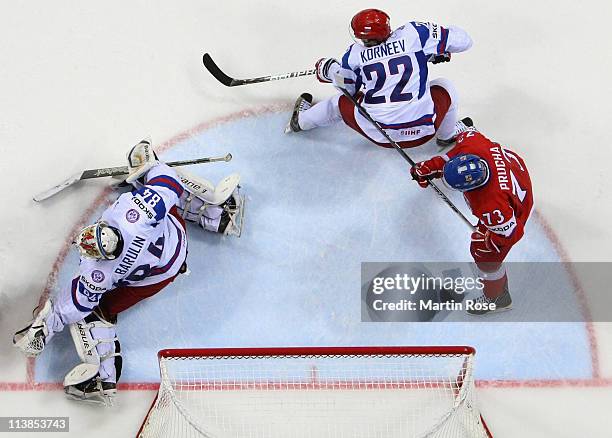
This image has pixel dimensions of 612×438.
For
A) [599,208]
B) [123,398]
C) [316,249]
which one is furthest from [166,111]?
[599,208]

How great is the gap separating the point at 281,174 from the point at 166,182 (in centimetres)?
107

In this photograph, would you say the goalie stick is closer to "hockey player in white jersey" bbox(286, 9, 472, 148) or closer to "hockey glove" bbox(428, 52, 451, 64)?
"hockey player in white jersey" bbox(286, 9, 472, 148)

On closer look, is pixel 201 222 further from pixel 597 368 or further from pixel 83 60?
pixel 597 368

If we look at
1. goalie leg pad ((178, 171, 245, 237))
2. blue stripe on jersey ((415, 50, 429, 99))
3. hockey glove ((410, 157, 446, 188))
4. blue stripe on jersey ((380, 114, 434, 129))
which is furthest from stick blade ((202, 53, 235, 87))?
hockey glove ((410, 157, 446, 188))

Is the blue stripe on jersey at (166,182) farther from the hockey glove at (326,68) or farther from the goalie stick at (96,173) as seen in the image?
the hockey glove at (326,68)

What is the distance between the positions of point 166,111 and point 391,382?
2.24 metres

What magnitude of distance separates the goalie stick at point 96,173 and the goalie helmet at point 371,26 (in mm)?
1056

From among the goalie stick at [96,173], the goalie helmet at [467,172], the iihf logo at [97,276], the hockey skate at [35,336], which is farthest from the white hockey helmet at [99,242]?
the goalie helmet at [467,172]

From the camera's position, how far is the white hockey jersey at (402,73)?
4.74 metres

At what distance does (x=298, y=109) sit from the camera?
5273 millimetres

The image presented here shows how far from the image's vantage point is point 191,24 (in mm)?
5547

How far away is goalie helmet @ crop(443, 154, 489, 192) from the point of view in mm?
4238

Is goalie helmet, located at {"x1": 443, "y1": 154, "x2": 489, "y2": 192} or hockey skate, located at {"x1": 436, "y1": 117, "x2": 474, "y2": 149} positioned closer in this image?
goalie helmet, located at {"x1": 443, "y1": 154, "x2": 489, "y2": 192}

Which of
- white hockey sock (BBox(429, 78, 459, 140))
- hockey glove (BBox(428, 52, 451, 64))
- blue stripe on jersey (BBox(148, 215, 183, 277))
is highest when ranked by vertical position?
hockey glove (BBox(428, 52, 451, 64))
